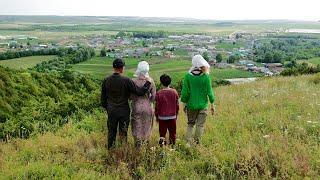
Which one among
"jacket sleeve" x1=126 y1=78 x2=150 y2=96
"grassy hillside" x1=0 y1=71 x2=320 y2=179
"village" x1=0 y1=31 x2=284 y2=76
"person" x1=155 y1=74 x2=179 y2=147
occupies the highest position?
"jacket sleeve" x1=126 y1=78 x2=150 y2=96

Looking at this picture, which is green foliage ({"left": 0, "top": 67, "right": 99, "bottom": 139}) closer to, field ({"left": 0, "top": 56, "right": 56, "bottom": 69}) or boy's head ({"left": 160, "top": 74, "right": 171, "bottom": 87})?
boy's head ({"left": 160, "top": 74, "right": 171, "bottom": 87})

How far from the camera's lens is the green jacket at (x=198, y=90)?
795cm

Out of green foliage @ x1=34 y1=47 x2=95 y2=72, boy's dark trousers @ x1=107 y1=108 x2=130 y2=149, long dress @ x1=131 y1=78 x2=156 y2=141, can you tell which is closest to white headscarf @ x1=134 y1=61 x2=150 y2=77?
long dress @ x1=131 y1=78 x2=156 y2=141

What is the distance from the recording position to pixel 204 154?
7348 mm

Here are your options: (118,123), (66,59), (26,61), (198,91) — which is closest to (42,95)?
(118,123)

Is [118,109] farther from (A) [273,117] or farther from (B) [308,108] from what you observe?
(B) [308,108]

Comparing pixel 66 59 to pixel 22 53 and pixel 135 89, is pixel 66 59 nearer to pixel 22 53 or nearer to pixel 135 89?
pixel 22 53

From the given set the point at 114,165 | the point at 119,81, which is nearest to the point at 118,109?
the point at 119,81

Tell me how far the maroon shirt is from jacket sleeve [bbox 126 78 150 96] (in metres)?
0.35

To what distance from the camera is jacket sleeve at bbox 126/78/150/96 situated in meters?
7.73

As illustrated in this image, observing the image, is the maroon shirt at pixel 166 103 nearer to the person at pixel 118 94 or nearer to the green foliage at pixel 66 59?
the person at pixel 118 94

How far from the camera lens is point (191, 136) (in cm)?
828

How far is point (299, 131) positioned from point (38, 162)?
450 centimetres

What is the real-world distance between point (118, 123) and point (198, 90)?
5.13 feet
